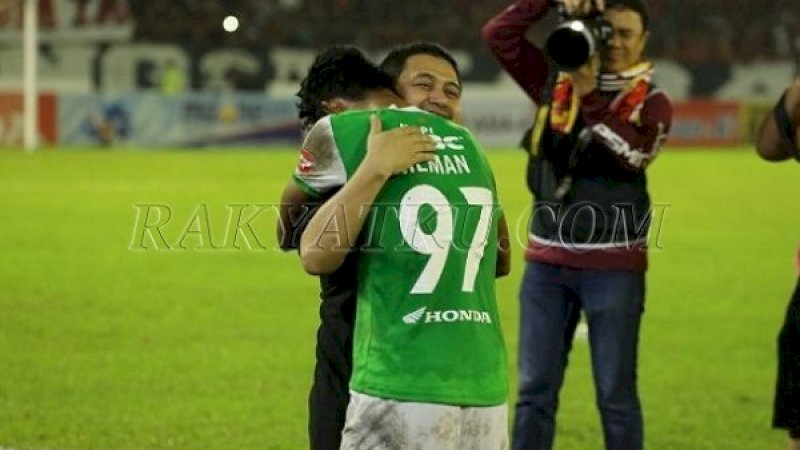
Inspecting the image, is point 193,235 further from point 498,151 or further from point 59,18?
point 59,18

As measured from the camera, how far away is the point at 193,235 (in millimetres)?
17984

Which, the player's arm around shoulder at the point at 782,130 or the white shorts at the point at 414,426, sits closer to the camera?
the white shorts at the point at 414,426

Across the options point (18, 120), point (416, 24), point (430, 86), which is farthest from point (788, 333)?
point (416, 24)

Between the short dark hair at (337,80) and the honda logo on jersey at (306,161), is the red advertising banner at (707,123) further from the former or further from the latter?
the honda logo on jersey at (306,161)

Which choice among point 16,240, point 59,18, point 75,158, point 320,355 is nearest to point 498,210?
point 320,355

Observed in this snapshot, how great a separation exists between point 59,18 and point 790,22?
19.8m

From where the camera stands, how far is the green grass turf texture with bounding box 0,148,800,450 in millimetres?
7832

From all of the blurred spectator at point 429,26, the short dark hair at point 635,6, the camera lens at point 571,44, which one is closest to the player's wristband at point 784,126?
the camera lens at point 571,44

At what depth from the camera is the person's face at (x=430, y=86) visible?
4312 millimetres

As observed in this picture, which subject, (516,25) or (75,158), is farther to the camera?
(75,158)

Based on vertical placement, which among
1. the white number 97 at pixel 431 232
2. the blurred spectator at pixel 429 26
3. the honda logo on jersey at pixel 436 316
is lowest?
the blurred spectator at pixel 429 26

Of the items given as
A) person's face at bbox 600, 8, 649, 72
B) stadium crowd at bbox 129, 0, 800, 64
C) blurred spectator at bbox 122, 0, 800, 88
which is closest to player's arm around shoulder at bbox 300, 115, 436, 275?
person's face at bbox 600, 8, 649, 72

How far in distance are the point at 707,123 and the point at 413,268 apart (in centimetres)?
3385

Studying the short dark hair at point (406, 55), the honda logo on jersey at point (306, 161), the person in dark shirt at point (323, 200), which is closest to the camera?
the honda logo on jersey at point (306, 161)
